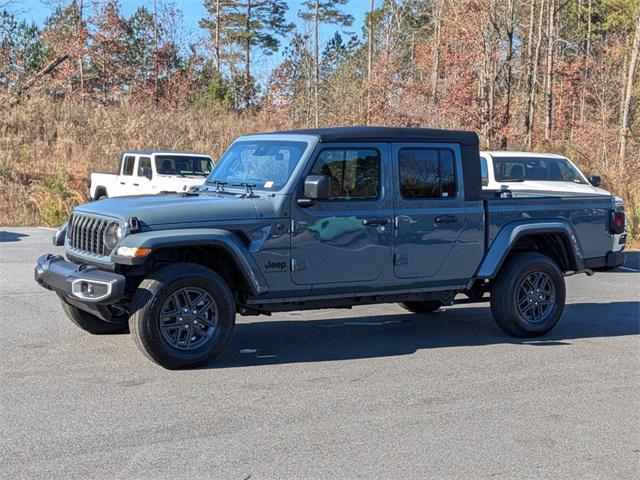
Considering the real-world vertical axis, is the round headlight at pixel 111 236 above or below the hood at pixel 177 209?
below

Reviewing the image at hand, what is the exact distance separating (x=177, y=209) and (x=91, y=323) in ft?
5.92

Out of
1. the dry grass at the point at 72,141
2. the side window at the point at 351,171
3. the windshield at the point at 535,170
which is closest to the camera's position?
the side window at the point at 351,171

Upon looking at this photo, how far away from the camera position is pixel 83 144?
30.3m

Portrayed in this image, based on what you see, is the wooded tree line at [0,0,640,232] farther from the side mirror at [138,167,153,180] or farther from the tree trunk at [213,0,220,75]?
the side mirror at [138,167,153,180]

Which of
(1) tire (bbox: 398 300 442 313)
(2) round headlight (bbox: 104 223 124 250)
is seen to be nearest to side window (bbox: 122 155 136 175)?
(1) tire (bbox: 398 300 442 313)

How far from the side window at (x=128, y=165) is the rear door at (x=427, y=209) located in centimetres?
1340

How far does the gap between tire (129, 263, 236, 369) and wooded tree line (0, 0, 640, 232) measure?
59.4 ft

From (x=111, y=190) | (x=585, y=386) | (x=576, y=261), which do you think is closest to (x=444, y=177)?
(x=576, y=261)

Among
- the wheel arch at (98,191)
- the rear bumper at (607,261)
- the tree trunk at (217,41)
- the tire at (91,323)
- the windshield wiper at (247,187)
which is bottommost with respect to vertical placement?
the tire at (91,323)

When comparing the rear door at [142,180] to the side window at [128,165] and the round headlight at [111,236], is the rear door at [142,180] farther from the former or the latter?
the round headlight at [111,236]

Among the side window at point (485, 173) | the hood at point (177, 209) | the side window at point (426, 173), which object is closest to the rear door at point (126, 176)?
the side window at point (485, 173)

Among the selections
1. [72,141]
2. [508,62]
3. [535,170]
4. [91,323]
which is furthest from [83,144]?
[91,323]

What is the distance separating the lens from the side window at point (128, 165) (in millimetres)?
20312

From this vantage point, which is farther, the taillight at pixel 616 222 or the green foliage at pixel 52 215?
the green foliage at pixel 52 215
